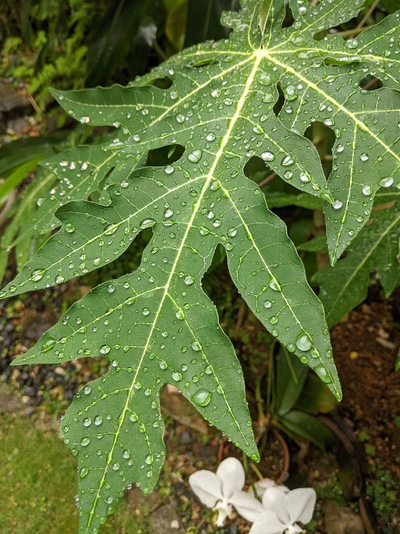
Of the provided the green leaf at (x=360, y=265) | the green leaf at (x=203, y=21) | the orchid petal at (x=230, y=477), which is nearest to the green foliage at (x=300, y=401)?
the orchid petal at (x=230, y=477)

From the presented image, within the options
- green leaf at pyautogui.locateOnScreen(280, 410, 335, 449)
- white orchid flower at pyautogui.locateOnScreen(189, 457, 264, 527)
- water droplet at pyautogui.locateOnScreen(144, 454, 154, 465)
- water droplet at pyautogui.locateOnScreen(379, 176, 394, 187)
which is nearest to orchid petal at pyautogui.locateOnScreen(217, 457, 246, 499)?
white orchid flower at pyautogui.locateOnScreen(189, 457, 264, 527)

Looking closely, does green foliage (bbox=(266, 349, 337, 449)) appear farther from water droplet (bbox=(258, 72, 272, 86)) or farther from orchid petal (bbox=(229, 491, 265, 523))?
water droplet (bbox=(258, 72, 272, 86))

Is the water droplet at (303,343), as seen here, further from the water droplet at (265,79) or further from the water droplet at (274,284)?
the water droplet at (265,79)

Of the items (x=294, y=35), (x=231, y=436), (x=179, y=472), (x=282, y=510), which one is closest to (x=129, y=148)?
(x=294, y=35)

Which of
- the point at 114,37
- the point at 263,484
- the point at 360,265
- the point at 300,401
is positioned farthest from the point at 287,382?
the point at 114,37

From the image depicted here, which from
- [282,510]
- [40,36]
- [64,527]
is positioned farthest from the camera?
[40,36]

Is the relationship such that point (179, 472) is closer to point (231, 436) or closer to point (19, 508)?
point (19, 508)
